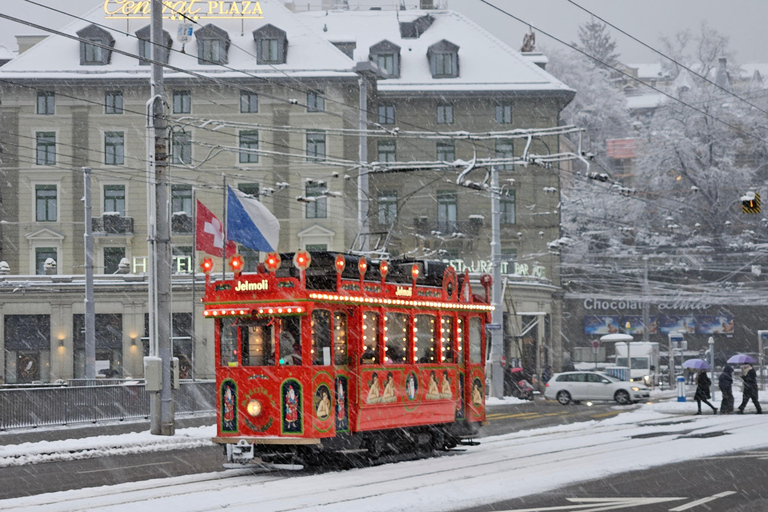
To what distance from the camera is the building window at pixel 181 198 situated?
55.3 m

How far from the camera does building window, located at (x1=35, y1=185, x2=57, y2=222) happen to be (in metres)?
56.1

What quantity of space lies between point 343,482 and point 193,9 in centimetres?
4461

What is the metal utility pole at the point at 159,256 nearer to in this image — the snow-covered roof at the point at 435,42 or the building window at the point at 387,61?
the snow-covered roof at the point at 435,42

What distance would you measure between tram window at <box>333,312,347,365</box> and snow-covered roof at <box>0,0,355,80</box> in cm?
3692

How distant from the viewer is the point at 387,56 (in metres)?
59.9

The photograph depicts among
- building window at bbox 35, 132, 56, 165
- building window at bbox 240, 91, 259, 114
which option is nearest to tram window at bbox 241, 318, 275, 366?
building window at bbox 240, 91, 259, 114

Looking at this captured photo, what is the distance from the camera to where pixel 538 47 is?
294ft

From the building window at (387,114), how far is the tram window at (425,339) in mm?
39716

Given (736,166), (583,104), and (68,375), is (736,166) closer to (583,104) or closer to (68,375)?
(583,104)

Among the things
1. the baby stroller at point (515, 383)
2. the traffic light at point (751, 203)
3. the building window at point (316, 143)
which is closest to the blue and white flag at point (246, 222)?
the traffic light at point (751, 203)

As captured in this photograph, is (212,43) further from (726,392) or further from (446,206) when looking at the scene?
(726,392)

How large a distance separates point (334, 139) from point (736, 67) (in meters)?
34.0

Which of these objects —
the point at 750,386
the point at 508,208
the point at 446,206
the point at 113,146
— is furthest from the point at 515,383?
the point at 113,146

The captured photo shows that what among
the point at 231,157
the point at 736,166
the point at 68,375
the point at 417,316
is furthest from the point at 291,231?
the point at 417,316
